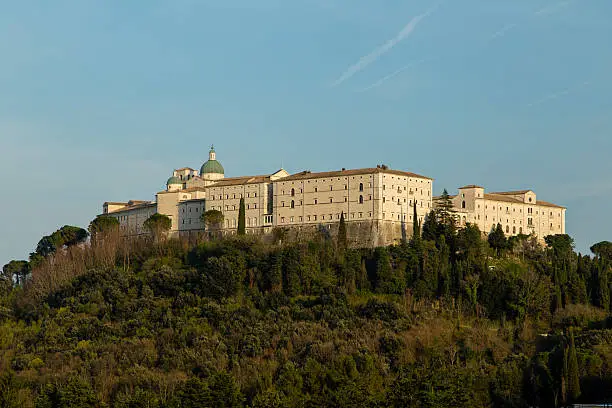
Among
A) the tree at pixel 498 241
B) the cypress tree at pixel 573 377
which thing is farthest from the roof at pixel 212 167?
the cypress tree at pixel 573 377

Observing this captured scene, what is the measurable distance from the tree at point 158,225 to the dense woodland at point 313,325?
300cm

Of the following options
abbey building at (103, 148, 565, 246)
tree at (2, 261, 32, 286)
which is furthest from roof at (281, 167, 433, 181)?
tree at (2, 261, 32, 286)

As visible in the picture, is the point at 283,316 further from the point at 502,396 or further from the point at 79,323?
the point at 502,396

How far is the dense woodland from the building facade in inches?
140

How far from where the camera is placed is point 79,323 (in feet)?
219

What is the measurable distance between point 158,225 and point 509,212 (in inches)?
1009

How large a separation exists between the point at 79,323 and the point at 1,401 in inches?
569

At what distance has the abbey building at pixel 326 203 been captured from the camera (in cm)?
7719

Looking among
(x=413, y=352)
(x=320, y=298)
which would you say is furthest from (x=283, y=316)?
(x=413, y=352)

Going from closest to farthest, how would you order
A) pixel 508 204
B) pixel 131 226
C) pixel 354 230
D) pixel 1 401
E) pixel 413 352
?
pixel 1 401 → pixel 413 352 → pixel 354 230 → pixel 508 204 → pixel 131 226

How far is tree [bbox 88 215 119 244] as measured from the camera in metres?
83.7

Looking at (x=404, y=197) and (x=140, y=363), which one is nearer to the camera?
(x=140, y=363)

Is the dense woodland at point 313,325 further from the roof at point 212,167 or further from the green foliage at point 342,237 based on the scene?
the roof at point 212,167

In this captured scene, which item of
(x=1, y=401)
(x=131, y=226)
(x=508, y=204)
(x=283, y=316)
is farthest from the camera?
(x=131, y=226)
